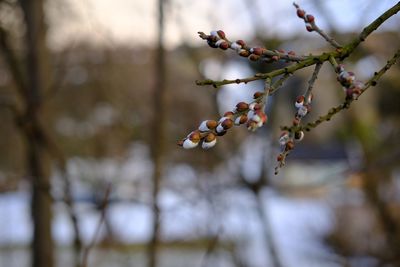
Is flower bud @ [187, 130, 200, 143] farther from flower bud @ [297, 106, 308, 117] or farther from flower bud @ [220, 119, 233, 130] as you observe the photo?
flower bud @ [297, 106, 308, 117]

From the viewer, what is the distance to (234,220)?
654cm

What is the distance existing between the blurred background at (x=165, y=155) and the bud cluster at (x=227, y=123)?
88cm

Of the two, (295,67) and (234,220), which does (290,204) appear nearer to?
(234,220)

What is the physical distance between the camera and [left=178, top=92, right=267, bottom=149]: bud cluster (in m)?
0.93

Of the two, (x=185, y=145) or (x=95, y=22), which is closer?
(x=185, y=145)

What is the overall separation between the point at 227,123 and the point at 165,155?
6.60 metres

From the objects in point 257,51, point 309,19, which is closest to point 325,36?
point 309,19

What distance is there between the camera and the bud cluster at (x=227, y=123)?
93 cm

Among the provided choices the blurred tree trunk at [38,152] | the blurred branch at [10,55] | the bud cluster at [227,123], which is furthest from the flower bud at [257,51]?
the blurred tree trunk at [38,152]

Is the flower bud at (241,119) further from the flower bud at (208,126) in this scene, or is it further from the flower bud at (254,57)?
the flower bud at (254,57)

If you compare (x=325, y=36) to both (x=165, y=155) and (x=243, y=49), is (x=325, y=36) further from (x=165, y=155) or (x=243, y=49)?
(x=165, y=155)

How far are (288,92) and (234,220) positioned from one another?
5.16 meters

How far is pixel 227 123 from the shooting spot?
94 cm

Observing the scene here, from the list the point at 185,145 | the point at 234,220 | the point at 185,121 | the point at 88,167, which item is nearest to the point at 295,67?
the point at 185,145
